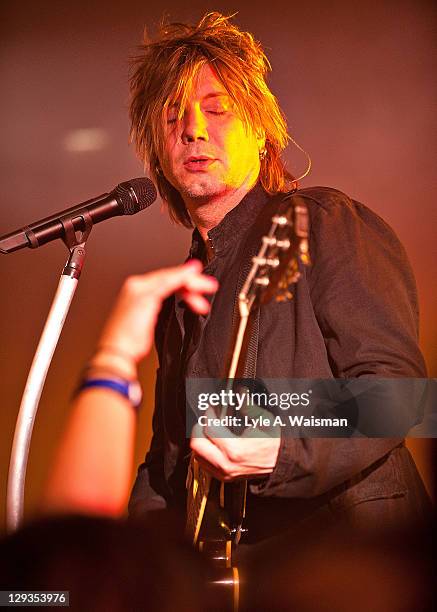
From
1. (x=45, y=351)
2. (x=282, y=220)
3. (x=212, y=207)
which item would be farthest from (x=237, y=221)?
(x=45, y=351)

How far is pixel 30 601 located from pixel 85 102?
92cm

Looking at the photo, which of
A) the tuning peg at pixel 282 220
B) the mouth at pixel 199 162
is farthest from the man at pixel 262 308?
the tuning peg at pixel 282 220

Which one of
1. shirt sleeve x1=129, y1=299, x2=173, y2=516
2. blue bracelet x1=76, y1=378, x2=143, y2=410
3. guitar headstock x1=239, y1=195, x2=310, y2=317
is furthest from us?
shirt sleeve x1=129, y1=299, x2=173, y2=516

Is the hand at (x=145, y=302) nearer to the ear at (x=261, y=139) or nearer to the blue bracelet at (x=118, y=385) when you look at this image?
the blue bracelet at (x=118, y=385)

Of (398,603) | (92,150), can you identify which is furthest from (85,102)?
(398,603)

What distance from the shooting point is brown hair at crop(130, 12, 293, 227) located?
4.01ft

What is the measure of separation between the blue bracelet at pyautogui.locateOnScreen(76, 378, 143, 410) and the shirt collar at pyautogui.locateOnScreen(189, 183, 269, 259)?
260 millimetres

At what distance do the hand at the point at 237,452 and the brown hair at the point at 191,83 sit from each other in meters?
0.46

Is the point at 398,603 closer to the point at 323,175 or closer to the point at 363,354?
the point at 363,354

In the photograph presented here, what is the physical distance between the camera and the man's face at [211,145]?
120cm

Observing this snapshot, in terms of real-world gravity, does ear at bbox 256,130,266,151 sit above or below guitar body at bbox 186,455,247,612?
above

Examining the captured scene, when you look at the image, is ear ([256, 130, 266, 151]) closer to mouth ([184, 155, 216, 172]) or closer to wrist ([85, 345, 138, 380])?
mouth ([184, 155, 216, 172])

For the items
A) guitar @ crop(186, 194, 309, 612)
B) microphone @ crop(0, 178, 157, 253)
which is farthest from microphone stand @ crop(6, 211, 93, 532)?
guitar @ crop(186, 194, 309, 612)

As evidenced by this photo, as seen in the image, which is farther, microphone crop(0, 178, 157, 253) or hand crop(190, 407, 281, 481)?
microphone crop(0, 178, 157, 253)
